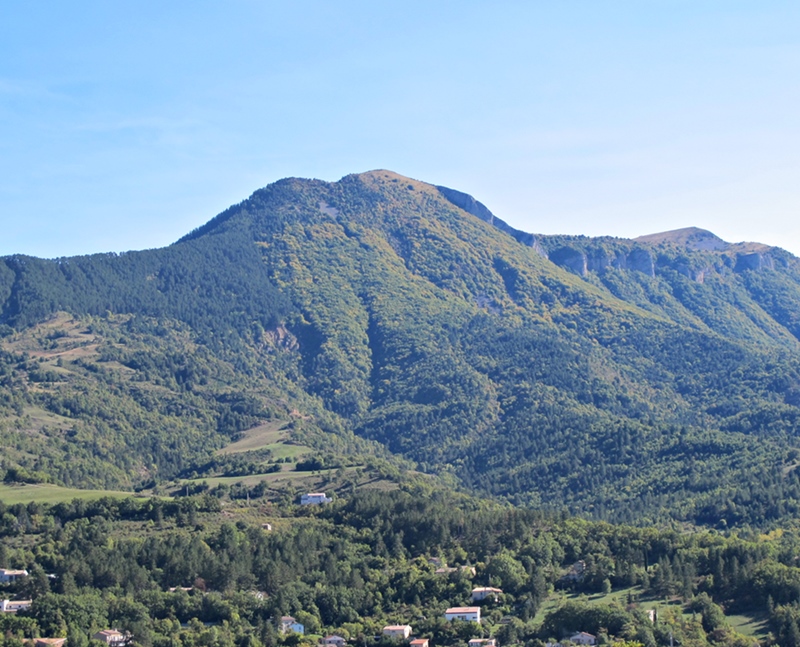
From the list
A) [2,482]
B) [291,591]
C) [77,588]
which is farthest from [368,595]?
[2,482]

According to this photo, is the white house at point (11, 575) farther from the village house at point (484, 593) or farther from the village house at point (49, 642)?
the village house at point (484, 593)

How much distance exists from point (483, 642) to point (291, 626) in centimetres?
1734

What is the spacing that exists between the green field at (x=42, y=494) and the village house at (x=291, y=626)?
45.9m

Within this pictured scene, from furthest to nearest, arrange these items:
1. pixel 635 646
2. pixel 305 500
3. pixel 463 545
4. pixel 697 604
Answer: pixel 305 500, pixel 463 545, pixel 697 604, pixel 635 646

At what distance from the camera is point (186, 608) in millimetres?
117250

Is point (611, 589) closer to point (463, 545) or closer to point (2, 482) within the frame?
point (463, 545)

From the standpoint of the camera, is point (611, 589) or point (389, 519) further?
point (389, 519)

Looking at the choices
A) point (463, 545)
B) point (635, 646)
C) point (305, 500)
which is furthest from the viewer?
point (305, 500)

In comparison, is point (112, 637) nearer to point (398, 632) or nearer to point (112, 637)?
point (112, 637)

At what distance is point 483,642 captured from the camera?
359 ft

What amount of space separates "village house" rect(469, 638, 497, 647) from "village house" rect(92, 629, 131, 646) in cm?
2832

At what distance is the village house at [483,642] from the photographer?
10884 cm

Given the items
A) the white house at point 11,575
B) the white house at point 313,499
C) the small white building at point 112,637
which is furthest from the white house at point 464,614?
the white house at point 313,499

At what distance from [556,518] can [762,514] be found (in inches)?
1502
